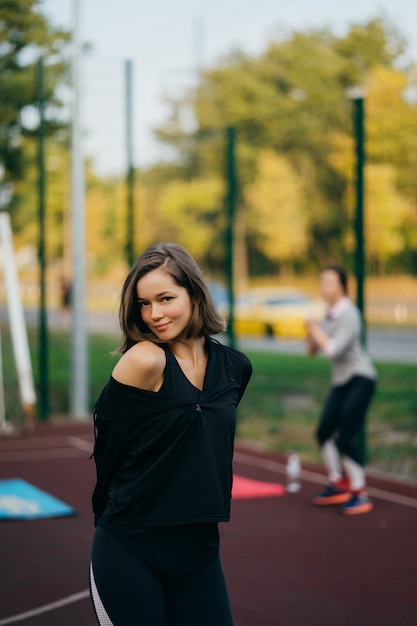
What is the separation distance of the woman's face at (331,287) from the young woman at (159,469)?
487cm

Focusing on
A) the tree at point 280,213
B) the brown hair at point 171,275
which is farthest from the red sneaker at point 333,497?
the tree at point 280,213

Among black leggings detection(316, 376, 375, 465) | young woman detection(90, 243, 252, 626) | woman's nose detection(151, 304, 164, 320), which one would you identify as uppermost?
woman's nose detection(151, 304, 164, 320)

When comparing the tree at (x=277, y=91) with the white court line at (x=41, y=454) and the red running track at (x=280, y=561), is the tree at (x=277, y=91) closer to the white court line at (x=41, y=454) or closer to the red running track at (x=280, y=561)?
the white court line at (x=41, y=454)

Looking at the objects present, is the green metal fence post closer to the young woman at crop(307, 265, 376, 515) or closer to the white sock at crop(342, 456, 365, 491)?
the young woman at crop(307, 265, 376, 515)

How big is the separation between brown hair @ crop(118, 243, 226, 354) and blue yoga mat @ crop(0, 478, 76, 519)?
190 inches

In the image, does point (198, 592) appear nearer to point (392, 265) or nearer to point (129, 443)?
point (129, 443)

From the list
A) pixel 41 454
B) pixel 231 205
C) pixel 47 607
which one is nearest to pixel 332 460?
pixel 47 607

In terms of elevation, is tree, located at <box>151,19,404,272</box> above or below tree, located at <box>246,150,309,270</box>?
above

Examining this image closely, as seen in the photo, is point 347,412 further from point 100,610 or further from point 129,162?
point 129,162

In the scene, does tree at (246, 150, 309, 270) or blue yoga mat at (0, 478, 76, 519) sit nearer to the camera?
blue yoga mat at (0, 478, 76, 519)

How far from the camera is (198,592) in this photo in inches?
111

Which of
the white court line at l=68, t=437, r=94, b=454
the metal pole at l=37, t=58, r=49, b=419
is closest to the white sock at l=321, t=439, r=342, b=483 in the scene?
the white court line at l=68, t=437, r=94, b=454

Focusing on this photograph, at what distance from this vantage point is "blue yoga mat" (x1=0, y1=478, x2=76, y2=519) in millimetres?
7426

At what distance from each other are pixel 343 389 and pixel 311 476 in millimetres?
1715
